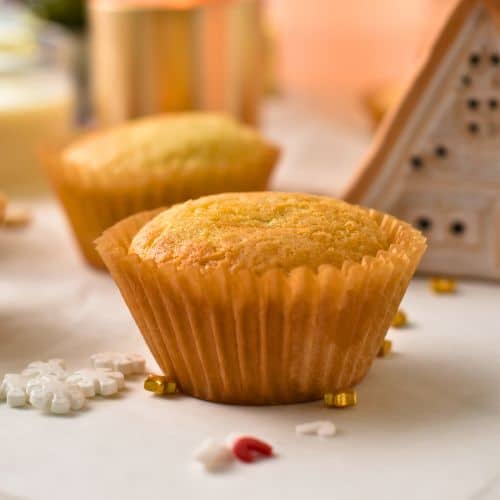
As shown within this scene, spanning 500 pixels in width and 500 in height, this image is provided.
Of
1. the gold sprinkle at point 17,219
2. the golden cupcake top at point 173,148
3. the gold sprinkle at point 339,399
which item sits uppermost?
the golden cupcake top at point 173,148

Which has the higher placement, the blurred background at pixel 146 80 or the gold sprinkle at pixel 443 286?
the blurred background at pixel 146 80

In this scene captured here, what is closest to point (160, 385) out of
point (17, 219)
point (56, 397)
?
point (56, 397)

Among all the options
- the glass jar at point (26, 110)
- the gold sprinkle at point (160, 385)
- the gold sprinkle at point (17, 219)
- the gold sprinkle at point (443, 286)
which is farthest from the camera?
the glass jar at point (26, 110)

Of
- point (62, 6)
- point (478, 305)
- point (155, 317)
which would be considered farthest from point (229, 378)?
point (62, 6)

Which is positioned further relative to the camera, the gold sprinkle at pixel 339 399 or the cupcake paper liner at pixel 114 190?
the cupcake paper liner at pixel 114 190

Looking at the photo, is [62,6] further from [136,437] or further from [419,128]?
[136,437]

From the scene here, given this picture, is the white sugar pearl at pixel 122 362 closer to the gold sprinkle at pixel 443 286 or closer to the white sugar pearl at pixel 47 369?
the white sugar pearl at pixel 47 369

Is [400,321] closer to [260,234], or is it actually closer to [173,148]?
[260,234]

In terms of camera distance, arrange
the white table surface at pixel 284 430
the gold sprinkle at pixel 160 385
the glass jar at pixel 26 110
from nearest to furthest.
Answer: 1. the white table surface at pixel 284 430
2. the gold sprinkle at pixel 160 385
3. the glass jar at pixel 26 110

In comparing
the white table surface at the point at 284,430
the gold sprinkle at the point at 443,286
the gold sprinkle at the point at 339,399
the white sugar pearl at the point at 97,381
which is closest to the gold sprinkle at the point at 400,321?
the white table surface at the point at 284,430
